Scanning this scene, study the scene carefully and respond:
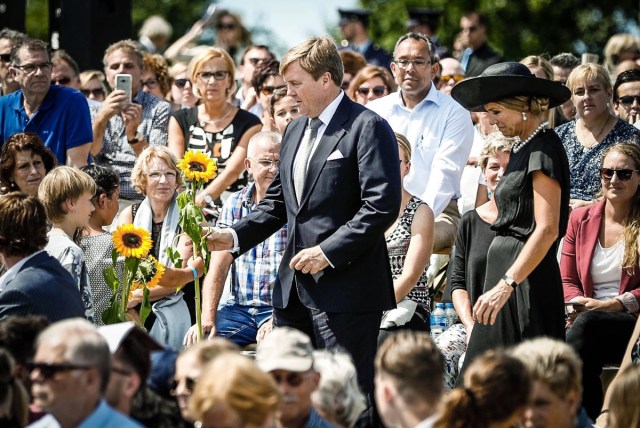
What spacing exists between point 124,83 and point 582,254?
3.52 metres

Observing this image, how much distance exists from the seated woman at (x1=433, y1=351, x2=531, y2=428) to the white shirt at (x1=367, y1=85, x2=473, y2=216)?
3.87 m

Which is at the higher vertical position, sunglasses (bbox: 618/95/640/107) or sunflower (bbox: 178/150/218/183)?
sunglasses (bbox: 618/95/640/107)

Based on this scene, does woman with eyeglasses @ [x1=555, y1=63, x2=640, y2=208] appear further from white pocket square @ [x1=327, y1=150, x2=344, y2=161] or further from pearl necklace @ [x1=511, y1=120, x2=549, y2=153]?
white pocket square @ [x1=327, y1=150, x2=344, y2=161]

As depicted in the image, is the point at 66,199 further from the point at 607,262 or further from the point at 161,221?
the point at 607,262

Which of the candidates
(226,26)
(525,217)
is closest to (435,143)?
(525,217)

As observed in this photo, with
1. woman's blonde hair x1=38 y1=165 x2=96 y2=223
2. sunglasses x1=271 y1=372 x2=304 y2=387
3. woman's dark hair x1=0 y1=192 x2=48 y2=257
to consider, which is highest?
woman's blonde hair x1=38 y1=165 x2=96 y2=223

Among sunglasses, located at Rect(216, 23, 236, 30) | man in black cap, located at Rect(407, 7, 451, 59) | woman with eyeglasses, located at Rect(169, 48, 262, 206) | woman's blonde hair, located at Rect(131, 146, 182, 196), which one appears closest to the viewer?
woman's blonde hair, located at Rect(131, 146, 182, 196)

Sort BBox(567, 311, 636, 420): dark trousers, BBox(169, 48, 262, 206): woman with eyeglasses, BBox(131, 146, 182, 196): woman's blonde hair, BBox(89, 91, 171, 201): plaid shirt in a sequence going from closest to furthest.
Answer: BBox(567, 311, 636, 420): dark trousers
BBox(131, 146, 182, 196): woman's blonde hair
BBox(169, 48, 262, 206): woman with eyeglasses
BBox(89, 91, 171, 201): plaid shirt

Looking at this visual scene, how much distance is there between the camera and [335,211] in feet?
19.8

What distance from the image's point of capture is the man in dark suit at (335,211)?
19.3ft

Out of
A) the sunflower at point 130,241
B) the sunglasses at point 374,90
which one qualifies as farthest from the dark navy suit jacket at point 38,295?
the sunglasses at point 374,90

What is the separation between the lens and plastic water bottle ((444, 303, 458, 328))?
25.9 ft

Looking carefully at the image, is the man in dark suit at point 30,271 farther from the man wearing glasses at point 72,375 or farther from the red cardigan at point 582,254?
the red cardigan at point 582,254

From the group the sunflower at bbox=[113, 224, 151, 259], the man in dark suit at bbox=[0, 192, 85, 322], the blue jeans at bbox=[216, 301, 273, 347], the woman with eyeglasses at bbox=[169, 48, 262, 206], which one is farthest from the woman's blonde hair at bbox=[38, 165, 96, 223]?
the woman with eyeglasses at bbox=[169, 48, 262, 206]
